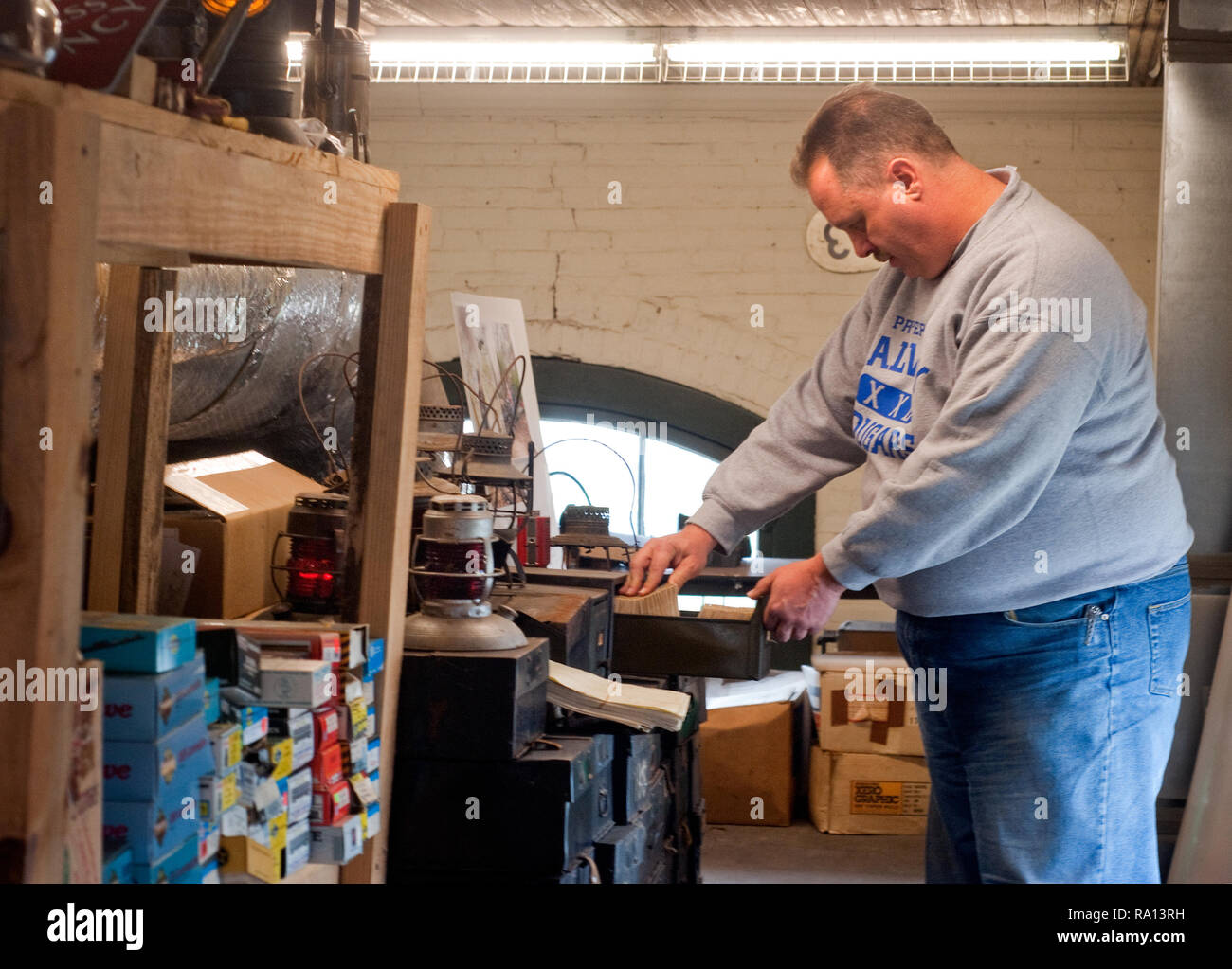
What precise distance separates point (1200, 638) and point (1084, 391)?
6.16ft

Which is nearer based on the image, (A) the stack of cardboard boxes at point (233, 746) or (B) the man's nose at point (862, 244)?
(A) the stack of cardboard boxes at point (233, 746)

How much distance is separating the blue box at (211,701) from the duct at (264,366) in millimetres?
1034

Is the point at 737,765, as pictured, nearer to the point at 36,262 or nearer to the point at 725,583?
the point at 725,583

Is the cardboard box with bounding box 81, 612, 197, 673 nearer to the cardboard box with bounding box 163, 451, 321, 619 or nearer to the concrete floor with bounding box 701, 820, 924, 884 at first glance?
Result: the cardboard box with bounding box 163, 451, 321, 619

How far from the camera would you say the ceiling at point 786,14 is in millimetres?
4484

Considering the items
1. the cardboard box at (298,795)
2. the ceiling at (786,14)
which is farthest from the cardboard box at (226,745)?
the ceiling at (786,14)

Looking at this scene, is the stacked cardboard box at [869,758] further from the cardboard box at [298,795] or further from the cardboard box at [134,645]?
the cardboard box at [134,645]

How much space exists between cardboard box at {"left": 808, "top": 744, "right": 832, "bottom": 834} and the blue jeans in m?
2.46

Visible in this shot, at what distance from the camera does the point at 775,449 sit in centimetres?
225

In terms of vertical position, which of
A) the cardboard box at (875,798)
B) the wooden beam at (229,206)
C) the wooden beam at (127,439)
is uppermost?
the wooden beam at (229,206)

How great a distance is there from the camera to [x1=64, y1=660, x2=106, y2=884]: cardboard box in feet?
3.38

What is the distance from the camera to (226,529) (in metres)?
1.98

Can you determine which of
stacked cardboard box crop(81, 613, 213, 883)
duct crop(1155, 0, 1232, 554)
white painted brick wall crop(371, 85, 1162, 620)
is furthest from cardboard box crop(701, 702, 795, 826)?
stacked cardboard box crop(81, 613, 213, 883)
